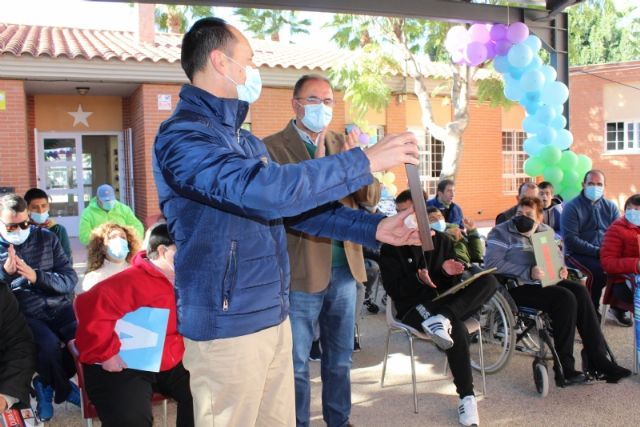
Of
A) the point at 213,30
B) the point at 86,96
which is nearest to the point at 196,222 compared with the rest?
the point at 213,30

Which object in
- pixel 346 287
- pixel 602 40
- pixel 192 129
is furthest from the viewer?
pixel 602 40

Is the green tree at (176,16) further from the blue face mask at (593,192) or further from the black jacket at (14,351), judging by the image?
the black jacket at (14,351)

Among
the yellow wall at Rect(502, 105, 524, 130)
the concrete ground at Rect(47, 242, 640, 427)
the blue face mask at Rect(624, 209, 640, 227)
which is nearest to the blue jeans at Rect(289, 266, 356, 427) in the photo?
the concrete ground at Rect(47, 242, 640, 427)

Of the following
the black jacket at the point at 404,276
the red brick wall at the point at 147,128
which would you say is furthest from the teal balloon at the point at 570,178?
the red brick wall at the point at 147,128

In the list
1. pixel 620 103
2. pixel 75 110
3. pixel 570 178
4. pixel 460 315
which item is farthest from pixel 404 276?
pixel 620 103

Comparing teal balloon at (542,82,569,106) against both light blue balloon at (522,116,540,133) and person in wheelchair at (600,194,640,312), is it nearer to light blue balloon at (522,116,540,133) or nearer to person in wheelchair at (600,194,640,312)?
light blue balloon at (522,116,540,133)

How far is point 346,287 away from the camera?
11.2ft

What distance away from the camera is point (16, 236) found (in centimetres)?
426

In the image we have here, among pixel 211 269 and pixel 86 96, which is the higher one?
pixel 86 96

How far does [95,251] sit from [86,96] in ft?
35.5

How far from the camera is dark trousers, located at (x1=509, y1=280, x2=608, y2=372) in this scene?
459 cm

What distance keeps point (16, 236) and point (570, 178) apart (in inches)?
256

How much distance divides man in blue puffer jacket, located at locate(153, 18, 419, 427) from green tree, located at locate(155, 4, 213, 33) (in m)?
20.7

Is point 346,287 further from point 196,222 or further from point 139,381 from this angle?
point 196,222
